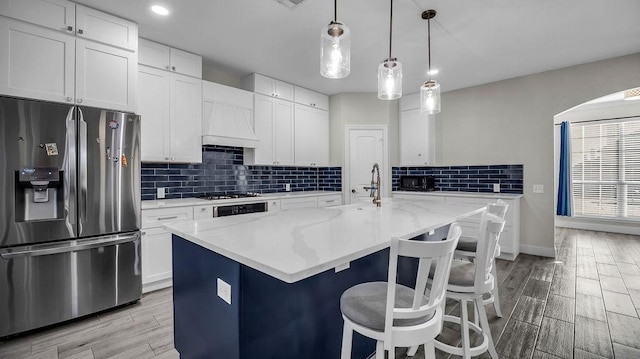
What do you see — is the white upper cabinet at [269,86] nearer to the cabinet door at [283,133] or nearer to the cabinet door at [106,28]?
the cabinet door at [283,133]

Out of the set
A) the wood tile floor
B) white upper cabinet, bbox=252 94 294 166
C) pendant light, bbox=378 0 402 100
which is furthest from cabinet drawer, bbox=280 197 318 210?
pendant light, bbox=378 0 402 100

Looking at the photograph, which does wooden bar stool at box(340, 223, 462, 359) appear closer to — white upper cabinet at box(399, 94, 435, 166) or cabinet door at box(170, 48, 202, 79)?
cabinet door at box(170, 48, 202, 79)

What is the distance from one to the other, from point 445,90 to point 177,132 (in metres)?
4.27

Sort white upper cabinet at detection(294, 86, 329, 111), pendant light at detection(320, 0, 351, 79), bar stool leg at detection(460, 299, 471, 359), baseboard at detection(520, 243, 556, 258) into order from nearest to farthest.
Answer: bar stool leg at detection(460, 299, 471, 359) → pendant light at detection(320, 0, 351, 79) → baseboard at detection(520, 243, 556, 258) → white upper cabinet at detection(294, 86, 329, 111)

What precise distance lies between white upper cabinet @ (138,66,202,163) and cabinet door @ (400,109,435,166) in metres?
3.41

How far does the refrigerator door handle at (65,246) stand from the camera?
2.06 meters

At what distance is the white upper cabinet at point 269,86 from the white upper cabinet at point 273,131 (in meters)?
0.08

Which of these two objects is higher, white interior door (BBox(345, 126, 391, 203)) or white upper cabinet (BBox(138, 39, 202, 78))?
white upper cabinet (BBox(138, 39, 202, 78))

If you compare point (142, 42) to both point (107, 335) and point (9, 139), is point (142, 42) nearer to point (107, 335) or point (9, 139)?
point (9, 139)

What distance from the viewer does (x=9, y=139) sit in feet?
6.69

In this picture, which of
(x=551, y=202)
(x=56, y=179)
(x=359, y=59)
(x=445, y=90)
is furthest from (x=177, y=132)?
(x=551, y=202)

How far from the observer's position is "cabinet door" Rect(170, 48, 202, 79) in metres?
3.24

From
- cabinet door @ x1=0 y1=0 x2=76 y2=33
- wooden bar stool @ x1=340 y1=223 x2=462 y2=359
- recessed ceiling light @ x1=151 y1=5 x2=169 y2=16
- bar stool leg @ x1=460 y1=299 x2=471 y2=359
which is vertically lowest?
bar stool leg @ x1=460 y1=299 x2=471 y2=359

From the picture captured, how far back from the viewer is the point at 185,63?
334cm
